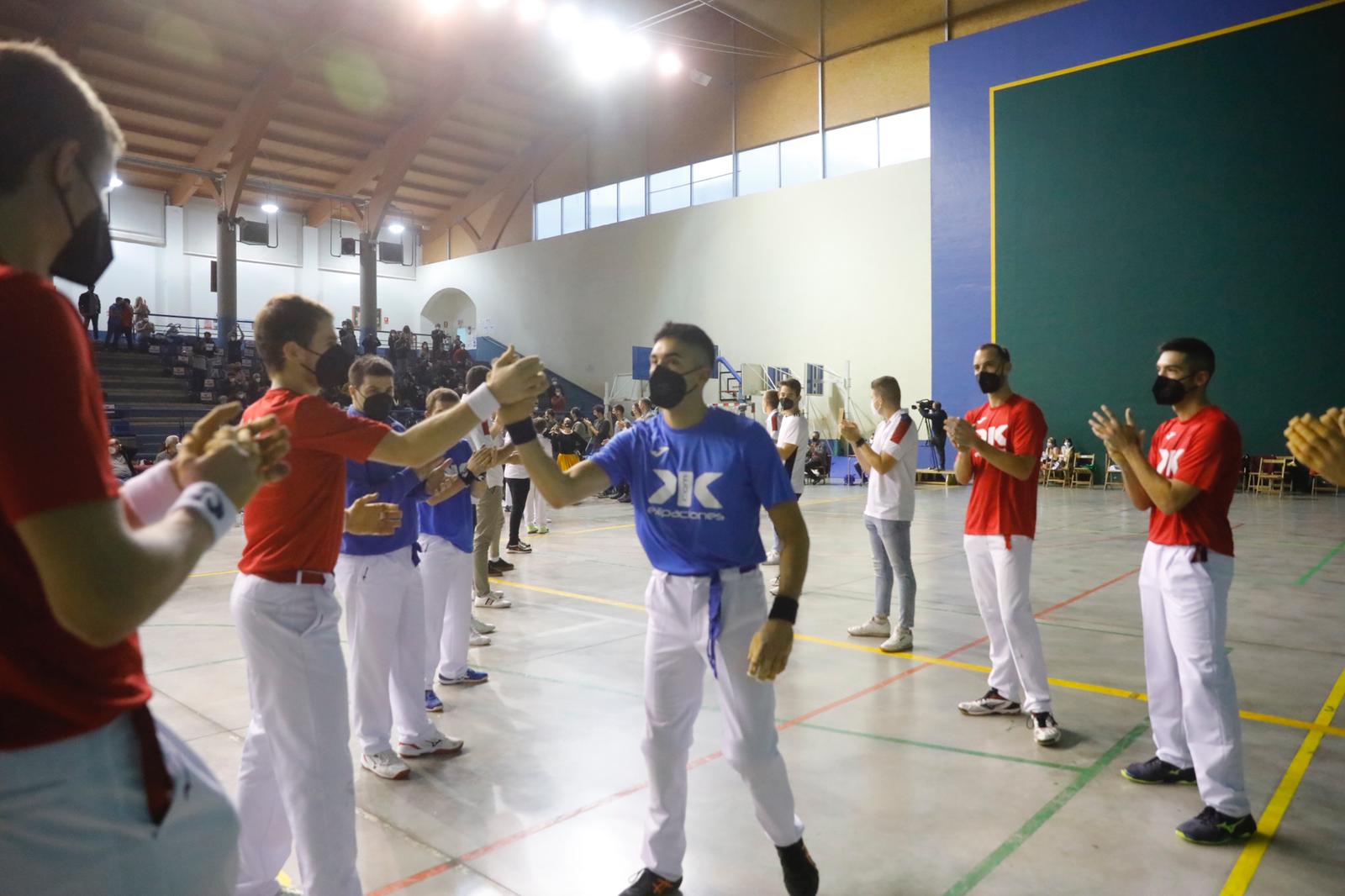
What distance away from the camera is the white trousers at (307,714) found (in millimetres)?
2676

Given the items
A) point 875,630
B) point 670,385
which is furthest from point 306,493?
point 875,630

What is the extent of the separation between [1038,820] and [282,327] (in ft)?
12.2

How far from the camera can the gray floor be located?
3293 millimetres

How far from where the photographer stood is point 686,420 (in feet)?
10.6

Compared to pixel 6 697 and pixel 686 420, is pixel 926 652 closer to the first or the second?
pixel 686 420

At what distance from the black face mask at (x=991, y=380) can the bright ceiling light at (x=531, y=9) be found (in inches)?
808

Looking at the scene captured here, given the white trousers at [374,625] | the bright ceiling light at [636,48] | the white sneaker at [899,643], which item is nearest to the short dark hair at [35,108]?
the white trousers at [374,625]

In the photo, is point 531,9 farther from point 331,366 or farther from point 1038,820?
point 1038,820

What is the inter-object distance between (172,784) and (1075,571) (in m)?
10.0

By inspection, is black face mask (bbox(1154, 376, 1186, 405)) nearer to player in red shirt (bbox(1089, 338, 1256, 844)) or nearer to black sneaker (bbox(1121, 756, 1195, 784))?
player in red shirt (bbox(1089, 338, 1256, 844))

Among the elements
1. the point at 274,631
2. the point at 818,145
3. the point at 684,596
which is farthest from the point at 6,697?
the point at 818,145

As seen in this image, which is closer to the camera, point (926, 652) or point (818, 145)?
point (926, 652)

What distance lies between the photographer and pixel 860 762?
4.34 metres

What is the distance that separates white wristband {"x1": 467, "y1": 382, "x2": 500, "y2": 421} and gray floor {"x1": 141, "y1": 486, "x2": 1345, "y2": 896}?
6.16 feet
